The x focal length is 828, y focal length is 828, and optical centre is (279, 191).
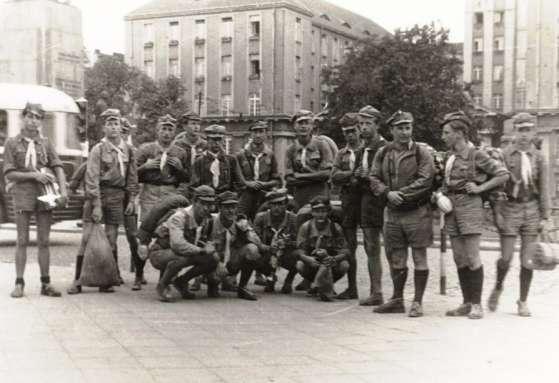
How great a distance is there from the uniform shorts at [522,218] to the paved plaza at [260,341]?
852 mm

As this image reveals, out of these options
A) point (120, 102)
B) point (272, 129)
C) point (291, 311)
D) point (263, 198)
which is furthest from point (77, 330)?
point (272, 129)

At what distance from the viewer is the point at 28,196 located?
28.8 feet

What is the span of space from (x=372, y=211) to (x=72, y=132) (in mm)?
10998

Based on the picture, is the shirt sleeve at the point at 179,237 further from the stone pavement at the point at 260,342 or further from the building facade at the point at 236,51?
the building facade at the point at 236,51

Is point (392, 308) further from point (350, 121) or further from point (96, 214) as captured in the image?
point (96, 214)

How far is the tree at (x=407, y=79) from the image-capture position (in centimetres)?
4884

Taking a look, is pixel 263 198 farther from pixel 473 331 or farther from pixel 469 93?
pixel 469 93

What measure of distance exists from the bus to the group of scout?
6.92 meters

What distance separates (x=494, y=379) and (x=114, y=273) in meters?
5.26

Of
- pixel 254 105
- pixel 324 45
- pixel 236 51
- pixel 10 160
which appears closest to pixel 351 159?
pixel 10 160

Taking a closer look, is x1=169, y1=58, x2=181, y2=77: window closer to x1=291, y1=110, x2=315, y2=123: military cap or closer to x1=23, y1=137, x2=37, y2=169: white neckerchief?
x1=291, y1=110, x2=315, y2=123: military cap

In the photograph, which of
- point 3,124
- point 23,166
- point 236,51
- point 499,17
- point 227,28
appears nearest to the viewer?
point 23,166

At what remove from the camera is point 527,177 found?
8375 mm

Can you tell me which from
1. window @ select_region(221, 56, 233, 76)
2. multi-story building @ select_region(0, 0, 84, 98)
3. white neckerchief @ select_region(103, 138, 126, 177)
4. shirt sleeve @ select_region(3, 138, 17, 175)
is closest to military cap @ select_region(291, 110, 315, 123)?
white neckerchief @ select_region(103, 138, 126, 177)
